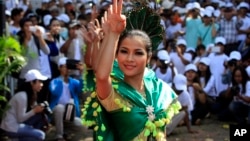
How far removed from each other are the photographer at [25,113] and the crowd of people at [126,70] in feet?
0.04

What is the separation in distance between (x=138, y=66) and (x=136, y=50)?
4.2 inches

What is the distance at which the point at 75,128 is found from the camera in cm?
816

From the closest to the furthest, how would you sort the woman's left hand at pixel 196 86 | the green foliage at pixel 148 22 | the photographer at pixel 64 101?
the green foliage at pixel 148 22, the photographer at pixel 64 101, the woman's left hand at pixel 196 86

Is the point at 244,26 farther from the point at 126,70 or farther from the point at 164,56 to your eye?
the point at 126,70

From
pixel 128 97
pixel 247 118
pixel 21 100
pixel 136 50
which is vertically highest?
pixel 136 50

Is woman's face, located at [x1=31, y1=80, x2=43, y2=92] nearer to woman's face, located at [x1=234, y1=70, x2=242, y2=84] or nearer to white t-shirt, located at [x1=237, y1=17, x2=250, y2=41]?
woman's face, located at [x1=234, y1=70, x2=242, y2=84]

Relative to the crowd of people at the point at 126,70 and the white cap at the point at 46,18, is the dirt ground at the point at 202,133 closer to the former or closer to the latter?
the crowd of people at the point at 126,70

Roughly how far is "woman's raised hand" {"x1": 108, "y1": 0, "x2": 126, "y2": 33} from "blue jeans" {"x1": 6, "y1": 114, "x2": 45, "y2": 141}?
3923mm

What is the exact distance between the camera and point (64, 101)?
25.9ft

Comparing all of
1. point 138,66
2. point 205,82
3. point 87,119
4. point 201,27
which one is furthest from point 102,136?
point 201,27

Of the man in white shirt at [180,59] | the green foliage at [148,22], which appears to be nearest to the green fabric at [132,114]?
the green foliage at [148,22]

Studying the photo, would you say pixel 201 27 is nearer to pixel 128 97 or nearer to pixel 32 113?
pixel 32 113

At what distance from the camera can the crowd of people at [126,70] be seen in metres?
3.69

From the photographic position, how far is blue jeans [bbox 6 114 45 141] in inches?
276
